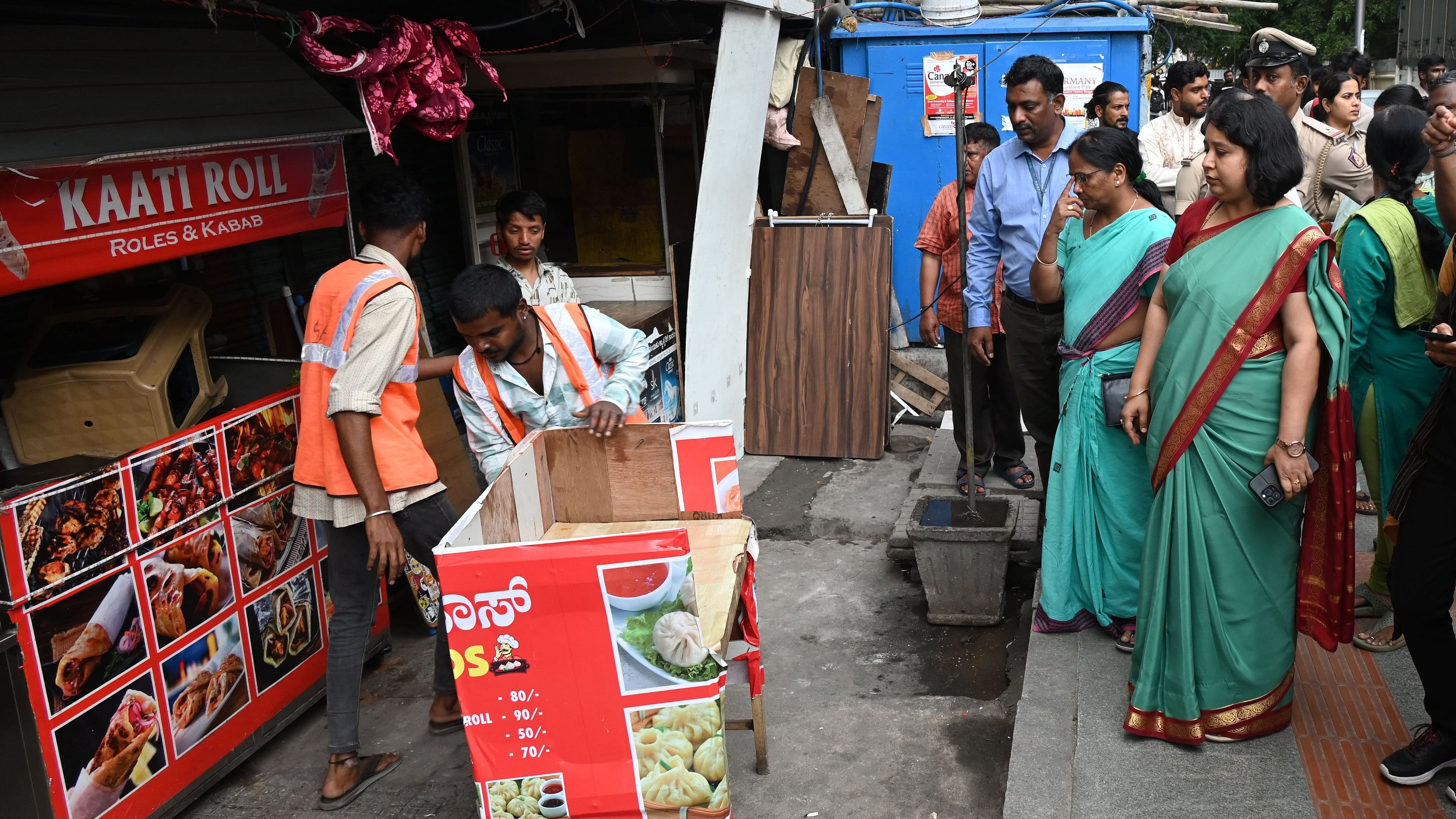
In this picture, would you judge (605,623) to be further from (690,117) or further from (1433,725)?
(690,117)

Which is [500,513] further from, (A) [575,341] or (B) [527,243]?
(B) [527,243]

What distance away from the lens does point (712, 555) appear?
3.07 m

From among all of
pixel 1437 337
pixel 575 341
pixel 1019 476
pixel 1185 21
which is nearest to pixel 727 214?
pixel 1019 476

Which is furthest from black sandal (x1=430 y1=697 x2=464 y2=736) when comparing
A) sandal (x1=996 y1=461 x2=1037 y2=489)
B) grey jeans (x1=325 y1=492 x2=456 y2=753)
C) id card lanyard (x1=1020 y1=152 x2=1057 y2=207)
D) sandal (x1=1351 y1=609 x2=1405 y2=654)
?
id card lanyard (x1=1020 y1=152 x2=1057 y2=207)

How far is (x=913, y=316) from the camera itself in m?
8.13

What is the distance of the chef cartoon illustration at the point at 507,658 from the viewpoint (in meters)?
2.36

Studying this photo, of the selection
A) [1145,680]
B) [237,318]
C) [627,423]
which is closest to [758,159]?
[237,318]

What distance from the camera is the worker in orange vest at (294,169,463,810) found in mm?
3311

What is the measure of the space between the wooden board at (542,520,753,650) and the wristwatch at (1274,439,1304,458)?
141 centimetres

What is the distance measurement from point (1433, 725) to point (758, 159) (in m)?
4.30

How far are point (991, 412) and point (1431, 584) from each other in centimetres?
292

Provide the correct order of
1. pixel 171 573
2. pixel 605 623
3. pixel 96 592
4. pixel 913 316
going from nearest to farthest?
pixel 605 623, pixel 96 592, pixel 171 573, pixel 913 316

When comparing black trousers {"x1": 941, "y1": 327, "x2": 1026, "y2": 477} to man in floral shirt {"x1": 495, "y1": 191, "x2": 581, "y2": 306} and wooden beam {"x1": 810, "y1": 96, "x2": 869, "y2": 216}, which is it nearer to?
wooden beam {"x1": 810, "y1": 96, "x2": 869, "y2": 216}

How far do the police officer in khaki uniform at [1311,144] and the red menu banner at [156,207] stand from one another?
4271mm
